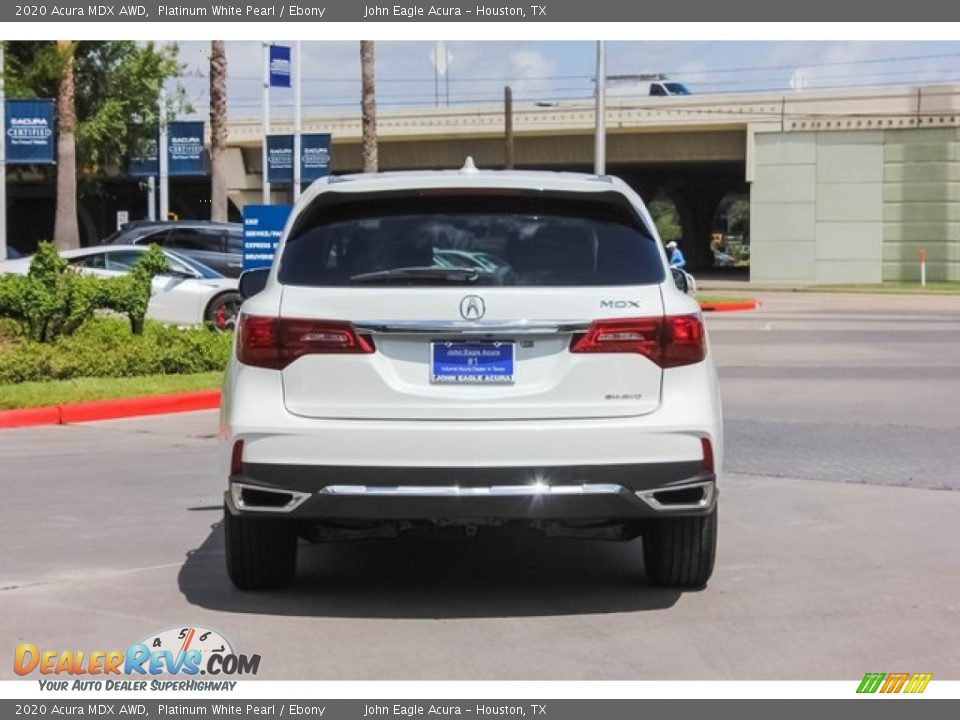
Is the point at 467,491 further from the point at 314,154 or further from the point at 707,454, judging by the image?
the point at 314,154

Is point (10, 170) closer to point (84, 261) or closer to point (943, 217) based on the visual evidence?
point (943, 217)

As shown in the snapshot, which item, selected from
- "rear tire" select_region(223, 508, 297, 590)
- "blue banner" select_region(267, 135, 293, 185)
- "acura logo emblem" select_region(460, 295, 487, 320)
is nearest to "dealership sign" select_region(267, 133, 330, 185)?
"blue banner" select_region(267, 135, 293, 185)

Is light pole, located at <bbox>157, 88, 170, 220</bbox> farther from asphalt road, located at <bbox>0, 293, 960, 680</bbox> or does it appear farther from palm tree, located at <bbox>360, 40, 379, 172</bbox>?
asphalt road, located at <bbox>0, 293, 960, 680</bbox>

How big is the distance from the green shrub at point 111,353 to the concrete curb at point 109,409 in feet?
4.57

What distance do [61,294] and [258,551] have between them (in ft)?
33.8

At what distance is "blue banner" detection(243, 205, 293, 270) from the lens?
17.5 m

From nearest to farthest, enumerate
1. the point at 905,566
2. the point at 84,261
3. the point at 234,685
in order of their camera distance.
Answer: the point at 234,685
the point at 905,566
the point at 84,261

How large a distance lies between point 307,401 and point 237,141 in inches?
2290

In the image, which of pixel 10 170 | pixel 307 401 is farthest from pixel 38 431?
pixel 10 170

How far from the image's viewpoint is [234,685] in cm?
535

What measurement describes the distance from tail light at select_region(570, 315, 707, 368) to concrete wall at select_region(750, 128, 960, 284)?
46.1 meters

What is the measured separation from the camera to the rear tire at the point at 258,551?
6.43 m

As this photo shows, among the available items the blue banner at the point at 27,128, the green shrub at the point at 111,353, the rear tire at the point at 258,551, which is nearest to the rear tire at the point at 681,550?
the rear tire at the point at 258,551

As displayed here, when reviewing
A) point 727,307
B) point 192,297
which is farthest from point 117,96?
point 192,297
